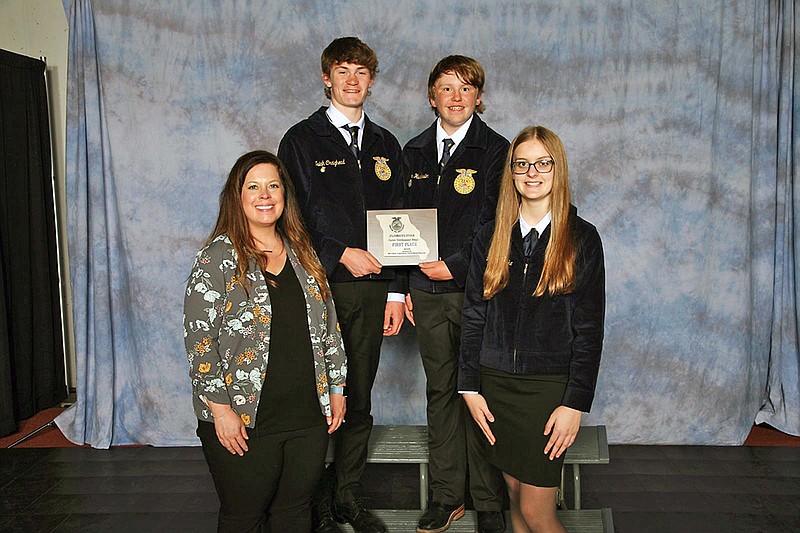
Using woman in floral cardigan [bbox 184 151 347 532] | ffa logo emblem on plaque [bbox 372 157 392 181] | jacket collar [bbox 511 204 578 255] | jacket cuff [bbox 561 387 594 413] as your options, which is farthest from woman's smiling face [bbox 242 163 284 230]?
jacket cuff [bbox 561 387 594 413]

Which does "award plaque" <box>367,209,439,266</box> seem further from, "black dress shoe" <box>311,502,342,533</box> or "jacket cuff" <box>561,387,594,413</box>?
"black dress shoe" <box>311,502,342,533</box>

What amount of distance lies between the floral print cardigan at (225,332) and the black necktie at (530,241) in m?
0.77

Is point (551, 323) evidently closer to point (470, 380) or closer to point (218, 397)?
point (470, 380)

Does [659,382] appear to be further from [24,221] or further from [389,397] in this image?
[24,221]

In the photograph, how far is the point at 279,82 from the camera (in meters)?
3.77

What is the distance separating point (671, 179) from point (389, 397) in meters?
1.95

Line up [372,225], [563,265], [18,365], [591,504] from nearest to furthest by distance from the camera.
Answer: [563,265] → [372,225] → [591,504] → [18,365]

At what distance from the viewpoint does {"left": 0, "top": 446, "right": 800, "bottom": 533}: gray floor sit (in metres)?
2.89

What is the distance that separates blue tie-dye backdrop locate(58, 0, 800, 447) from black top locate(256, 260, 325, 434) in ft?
6.05

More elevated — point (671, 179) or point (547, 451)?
point (671, 179)

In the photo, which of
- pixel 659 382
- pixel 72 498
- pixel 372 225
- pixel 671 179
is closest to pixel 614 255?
pixel 671 179

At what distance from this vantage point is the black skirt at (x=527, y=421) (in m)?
2.05

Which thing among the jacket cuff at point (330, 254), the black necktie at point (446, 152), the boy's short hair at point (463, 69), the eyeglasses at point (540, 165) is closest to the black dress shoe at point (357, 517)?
the jacket cuff at point (330, 254)

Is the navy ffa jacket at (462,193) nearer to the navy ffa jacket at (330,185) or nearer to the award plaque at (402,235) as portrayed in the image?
the award plaque at (402,235)
